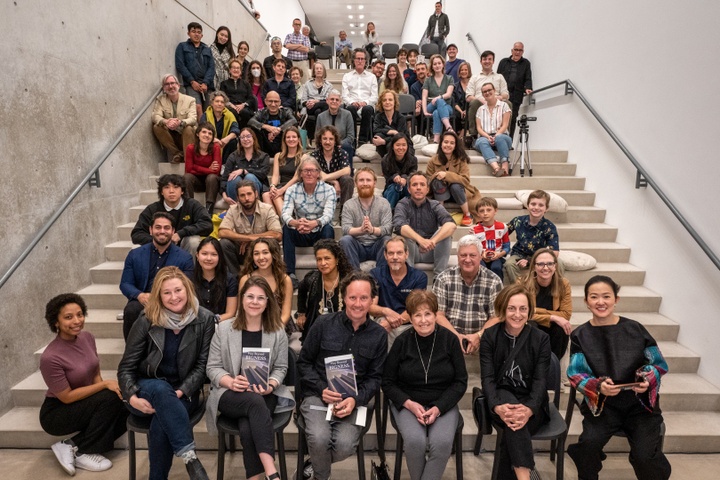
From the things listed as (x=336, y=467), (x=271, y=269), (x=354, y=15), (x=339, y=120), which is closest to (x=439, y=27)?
(x=339, y=120)

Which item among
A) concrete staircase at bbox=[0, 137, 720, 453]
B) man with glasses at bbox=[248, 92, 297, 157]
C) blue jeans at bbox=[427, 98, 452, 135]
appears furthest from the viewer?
blue jeans at bbox=[427, 98, 452, 135]

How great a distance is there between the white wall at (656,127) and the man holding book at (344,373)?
243cm

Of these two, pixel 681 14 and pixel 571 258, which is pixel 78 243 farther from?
pixel 681 14

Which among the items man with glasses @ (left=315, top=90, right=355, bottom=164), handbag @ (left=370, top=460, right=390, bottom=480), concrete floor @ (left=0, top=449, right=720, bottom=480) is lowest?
concrete floor @ (left=0, top=449, right=720, bottom=480)

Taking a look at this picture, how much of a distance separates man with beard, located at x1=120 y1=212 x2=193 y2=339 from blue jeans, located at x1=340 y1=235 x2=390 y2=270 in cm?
115

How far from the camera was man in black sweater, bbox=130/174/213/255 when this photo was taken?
12.7 feet

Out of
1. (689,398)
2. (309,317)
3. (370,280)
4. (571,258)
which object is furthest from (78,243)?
(689,398)

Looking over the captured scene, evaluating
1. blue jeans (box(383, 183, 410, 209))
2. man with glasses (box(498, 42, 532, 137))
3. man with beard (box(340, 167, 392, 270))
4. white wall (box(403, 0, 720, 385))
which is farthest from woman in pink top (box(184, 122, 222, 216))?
man with glasses (box(498, 42, 532, 137))

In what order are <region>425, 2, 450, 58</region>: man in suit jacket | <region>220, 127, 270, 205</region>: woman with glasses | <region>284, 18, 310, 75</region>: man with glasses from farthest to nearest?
<region>425, 2, 450, 58</region>: man in suit jacket
<region>284, 18, 310, 75</region>: man with glasses
<region>220, 127, 270, 205</region>: woman with glasses

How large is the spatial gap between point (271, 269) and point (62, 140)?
2.01 m

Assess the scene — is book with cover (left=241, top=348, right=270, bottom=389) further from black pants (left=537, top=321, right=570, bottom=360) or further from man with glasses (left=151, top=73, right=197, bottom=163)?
man with glasses (left=151, top=73, right=197, bottom=163)

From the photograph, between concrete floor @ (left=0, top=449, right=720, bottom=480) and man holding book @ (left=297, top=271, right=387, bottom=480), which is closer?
man holding book @ (left=297, top=271, right=387, bottom=480)

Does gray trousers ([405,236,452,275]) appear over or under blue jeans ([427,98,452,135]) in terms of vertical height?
under

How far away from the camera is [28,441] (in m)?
3.07
